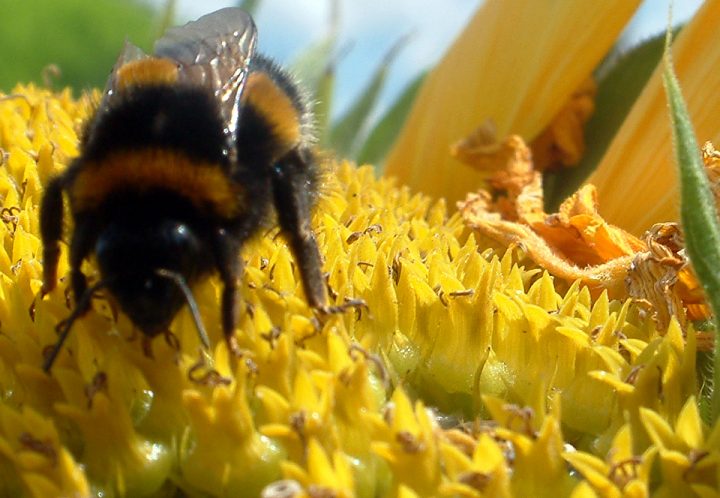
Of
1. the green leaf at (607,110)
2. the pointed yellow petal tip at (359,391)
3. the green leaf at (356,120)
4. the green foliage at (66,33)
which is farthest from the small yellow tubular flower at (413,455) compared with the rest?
the green foliage at (66,33)

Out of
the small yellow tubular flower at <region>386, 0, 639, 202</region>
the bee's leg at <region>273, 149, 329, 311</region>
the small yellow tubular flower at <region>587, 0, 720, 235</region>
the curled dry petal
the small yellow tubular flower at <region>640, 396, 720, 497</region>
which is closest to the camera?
the small yellow tubular flower at <region>640, 396, 720, 497</region>

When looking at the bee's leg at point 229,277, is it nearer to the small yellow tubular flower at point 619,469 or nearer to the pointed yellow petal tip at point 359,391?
the pointed yellow petal tip at point 359,391

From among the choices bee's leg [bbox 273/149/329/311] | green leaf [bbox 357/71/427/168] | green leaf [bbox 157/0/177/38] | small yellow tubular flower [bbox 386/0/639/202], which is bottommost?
bee's leg [bbox 273/149/329/311]

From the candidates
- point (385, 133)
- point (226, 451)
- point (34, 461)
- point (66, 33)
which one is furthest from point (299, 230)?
point (66, 33)

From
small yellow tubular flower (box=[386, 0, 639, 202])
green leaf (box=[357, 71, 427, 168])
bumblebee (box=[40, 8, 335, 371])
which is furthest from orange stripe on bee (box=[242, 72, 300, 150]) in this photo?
green leaf (box=[357, 71, 427, 168])

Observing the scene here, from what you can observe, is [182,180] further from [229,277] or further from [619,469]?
[619,469]

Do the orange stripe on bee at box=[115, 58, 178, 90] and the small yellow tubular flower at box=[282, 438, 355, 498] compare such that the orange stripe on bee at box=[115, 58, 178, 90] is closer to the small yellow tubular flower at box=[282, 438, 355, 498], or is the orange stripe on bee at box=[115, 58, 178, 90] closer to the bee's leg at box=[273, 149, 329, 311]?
the bee's leg at box=[273, 149, 329, 311]
